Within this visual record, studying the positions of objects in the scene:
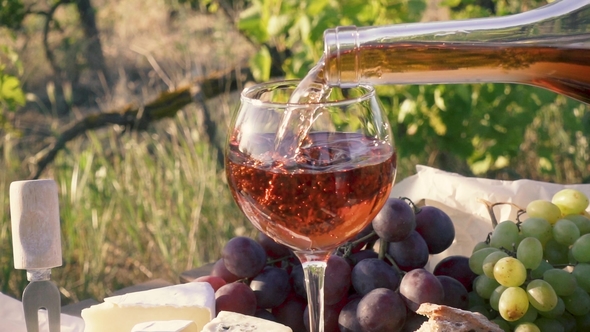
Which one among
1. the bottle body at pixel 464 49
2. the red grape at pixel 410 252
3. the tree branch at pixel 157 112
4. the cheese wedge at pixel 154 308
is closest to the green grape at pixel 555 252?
the red grape at pixel 410 252

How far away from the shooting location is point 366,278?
1161 mm

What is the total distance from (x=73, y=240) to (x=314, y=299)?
2133 mm

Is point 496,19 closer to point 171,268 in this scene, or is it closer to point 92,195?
point 171,268

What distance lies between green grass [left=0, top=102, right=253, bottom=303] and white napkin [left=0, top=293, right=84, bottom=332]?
1.43 m

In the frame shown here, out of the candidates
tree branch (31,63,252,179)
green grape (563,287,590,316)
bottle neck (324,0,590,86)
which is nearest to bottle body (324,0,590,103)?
bottle neck (324,0,590,86)

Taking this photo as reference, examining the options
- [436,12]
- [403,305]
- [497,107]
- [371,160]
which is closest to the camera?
[371,160]

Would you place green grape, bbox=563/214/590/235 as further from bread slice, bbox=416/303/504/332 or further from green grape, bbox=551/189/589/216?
bread slice, bbox=416/303/504/332

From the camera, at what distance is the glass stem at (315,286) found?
104 centimetres

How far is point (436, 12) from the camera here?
571cm

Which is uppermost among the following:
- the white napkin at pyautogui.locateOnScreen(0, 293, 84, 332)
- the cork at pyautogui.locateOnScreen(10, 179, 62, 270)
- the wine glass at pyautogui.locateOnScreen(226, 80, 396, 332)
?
the wine glass at pyautogui.locateOnScreen(226, 80, 396, 332)

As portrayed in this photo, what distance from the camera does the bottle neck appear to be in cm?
95

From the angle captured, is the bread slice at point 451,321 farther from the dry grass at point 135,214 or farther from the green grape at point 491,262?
the dry grass at point 135,214

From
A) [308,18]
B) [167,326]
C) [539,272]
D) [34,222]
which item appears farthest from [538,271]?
[308,18]

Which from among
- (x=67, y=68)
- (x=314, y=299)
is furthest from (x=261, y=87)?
(x=67, y=68)
